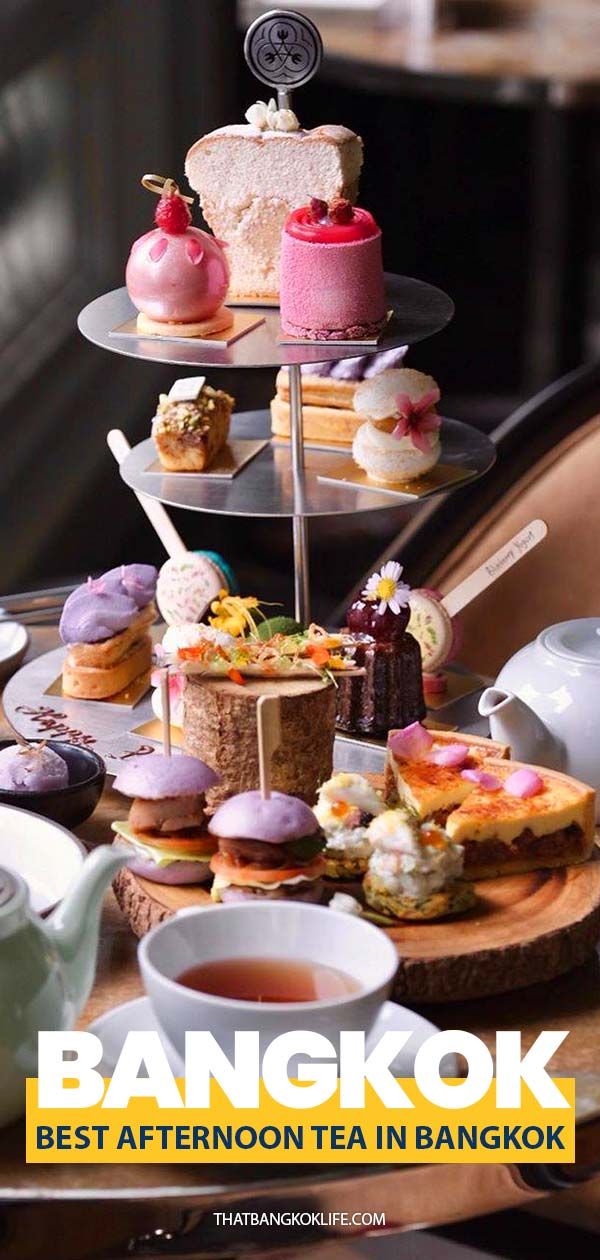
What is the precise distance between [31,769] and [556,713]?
1.65ft

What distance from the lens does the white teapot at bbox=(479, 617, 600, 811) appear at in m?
1.74

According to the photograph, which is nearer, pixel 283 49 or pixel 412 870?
pixel 412 870

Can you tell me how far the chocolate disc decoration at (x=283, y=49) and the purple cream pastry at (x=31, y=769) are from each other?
2.30ft

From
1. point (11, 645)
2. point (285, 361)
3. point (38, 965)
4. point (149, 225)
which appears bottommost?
point (149, 225)

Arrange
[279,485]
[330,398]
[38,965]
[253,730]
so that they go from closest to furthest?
1. [38,965]
2. [253,730]
3. [279,485]
4. [330,398]

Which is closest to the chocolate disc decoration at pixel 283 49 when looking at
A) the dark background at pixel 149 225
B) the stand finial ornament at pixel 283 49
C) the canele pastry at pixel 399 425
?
the stand finial ornament at pixel 283 49

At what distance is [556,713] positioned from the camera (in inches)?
69.4

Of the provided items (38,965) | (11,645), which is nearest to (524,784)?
(38,965)

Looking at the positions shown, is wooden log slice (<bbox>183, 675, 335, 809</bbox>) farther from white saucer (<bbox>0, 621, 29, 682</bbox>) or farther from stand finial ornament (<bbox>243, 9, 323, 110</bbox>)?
stand finial ornament (<bbox>243, 9, 323, 110</bbox>)

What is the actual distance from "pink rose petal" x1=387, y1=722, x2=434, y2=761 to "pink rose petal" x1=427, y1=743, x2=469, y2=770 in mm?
11

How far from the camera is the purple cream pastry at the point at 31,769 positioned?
172cm

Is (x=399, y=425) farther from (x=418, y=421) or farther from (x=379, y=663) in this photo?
(x=379, y=663)

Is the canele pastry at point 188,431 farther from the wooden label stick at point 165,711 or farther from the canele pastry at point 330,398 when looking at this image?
the wooden label stick at point 165,711

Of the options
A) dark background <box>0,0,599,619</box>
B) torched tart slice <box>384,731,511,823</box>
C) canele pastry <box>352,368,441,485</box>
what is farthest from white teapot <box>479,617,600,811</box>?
dark background <box>0,0,599,619</box>
